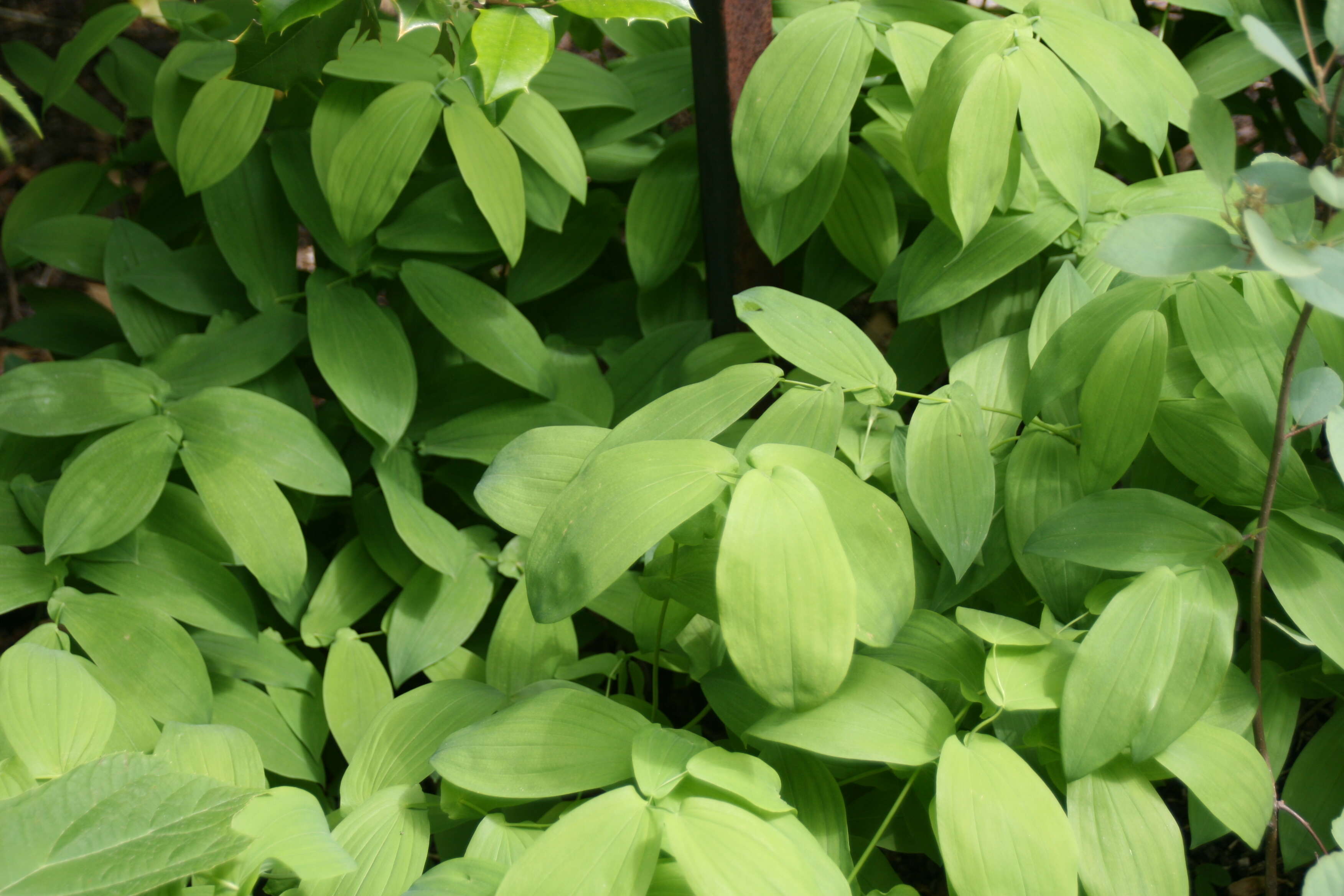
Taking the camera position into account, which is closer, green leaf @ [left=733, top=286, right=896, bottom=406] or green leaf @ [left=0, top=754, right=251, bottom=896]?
green leaf @ [left=0, top=754, right=251, bottom=896]

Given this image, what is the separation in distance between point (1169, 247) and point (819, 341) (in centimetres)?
34

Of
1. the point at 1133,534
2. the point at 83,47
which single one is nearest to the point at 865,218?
the point at 1133,534

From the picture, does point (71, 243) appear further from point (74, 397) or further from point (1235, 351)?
point (1235, 351)

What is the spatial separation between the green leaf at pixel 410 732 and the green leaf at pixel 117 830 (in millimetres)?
279

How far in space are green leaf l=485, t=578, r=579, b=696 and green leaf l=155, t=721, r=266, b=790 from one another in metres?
0.26

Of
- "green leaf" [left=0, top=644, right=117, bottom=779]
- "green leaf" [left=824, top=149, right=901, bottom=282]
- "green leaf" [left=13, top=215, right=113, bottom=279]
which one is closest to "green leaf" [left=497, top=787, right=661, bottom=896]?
"green leaf" [left=0, top=644, right=117, bottom=779]

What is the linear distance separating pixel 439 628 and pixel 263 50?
63 centimetres

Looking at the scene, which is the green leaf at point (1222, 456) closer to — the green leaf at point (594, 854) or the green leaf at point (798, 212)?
the green leaf at point (798, 212)

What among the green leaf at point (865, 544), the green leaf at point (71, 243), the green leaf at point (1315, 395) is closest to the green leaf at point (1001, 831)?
the green leaf at point (865, 544)

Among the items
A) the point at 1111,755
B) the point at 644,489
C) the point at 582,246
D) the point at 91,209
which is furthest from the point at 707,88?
the point at 91,209

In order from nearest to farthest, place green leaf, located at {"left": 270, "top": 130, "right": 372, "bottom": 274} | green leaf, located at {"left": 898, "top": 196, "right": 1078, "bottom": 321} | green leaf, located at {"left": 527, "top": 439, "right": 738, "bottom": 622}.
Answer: green leaf, located at {"left": 527, "top": 439, "right": 738, "bottom": 622}
green leaf, located at {"left": 898, "top": 196, "right": 1078, "bottom": 321}
green leaf, located at {"left": 270, "top": 130, "right": 372, "bottom": 274}

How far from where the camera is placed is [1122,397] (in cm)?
79

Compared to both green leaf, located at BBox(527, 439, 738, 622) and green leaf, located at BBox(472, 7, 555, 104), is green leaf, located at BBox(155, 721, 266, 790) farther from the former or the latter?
green leaf, located at BBox(472, 7, 555, 104)

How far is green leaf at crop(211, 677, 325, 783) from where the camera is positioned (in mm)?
1055
